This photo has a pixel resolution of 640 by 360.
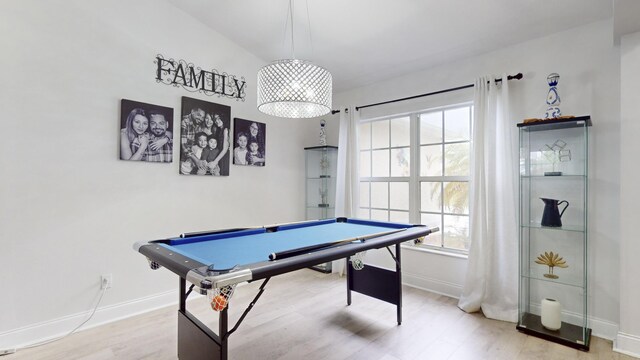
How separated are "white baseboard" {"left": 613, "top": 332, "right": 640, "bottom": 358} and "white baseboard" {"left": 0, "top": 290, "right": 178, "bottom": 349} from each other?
3.65m

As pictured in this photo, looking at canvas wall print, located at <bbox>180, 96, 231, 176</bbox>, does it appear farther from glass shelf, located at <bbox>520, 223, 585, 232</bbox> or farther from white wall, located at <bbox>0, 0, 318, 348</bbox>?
glass shelf, located at <bbox>520, 223, 585, 232</bbox>

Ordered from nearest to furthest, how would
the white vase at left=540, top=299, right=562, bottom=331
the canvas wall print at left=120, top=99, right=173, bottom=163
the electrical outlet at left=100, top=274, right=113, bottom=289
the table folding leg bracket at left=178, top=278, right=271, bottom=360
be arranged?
the table folding leg bracket at left=178, top=278, right=271, bottom=360
the white vase at left=540, top=299, right=562, bottom=331
the electrical outlet at left=100, top=274, right=113, bottom=289
the canvas wall print at left=120, top=99, right=173, bottom=163

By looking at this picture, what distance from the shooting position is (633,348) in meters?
2.07

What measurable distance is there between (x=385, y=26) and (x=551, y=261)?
2486 mm

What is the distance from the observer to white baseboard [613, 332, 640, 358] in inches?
81.4

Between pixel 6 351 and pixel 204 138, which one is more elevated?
pixel 204 138

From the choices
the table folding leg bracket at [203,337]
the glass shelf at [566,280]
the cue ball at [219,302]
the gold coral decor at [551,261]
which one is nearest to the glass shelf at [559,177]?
the gold coral decor at [551,261]

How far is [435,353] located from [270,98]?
82.3 inches

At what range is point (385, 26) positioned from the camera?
2.87m

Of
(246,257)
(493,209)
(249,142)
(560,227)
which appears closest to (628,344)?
(560,227)

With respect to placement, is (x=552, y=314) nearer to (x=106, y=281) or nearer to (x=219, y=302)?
(x=219, y=302)

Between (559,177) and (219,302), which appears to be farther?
(559,177)

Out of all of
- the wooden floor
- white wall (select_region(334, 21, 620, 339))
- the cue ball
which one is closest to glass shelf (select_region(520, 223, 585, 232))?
white wall (select_region(334, 21, 620, 339))

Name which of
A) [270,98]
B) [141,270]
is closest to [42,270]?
[141,270]
